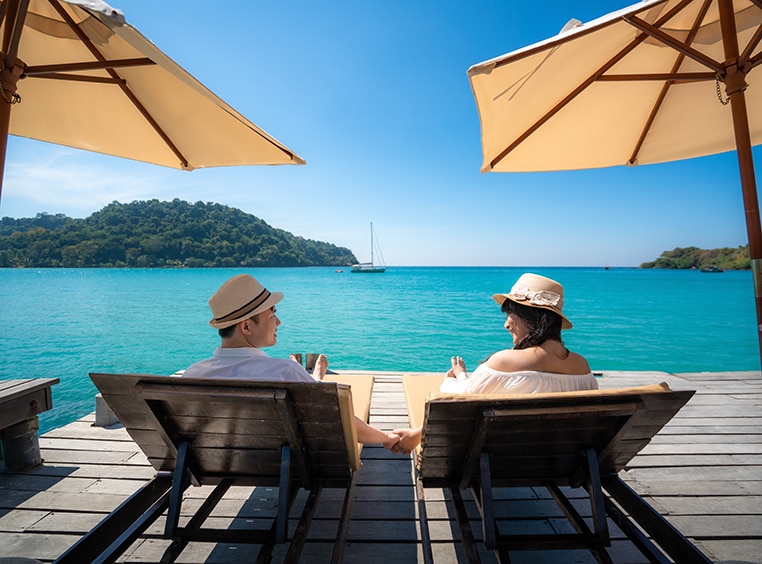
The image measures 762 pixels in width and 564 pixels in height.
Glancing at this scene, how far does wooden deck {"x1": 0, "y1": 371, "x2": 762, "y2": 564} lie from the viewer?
6.23 feet

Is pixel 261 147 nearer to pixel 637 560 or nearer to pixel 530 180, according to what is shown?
pixel 637 560

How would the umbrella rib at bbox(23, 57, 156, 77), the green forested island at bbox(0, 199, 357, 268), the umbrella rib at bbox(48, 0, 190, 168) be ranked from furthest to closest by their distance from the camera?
the green forested island at bbox(0, 199, 357, 268) → the umbrella rib at bbox(48, 0, 190, 168) → the umbrella rib at bbox(23, 57, 156, 77)

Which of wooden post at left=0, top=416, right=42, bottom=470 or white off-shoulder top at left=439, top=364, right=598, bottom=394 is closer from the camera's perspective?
white off-shoulder top at left=439, top=364, right=598, bottom=394

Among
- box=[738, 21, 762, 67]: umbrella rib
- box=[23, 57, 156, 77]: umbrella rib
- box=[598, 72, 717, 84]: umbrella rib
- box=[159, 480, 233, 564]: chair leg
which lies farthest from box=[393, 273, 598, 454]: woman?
box=[23, 57, 156, 77]: umbrella rib

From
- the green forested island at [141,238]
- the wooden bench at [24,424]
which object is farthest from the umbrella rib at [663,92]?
the green forested island at [141,238]

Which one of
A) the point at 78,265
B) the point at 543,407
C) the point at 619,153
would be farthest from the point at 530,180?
the point at 78,265

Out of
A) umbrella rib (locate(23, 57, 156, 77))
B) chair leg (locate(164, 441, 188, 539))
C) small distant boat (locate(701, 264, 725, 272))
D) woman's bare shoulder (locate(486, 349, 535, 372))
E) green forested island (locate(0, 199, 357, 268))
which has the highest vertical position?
green forested island (locate(0, 199, 357, 268))

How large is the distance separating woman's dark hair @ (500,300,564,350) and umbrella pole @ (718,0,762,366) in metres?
1.25

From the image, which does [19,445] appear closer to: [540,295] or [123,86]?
[123,86]

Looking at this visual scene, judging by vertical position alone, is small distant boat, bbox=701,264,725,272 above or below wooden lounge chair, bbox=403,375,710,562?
below

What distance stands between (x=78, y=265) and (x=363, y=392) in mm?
96424

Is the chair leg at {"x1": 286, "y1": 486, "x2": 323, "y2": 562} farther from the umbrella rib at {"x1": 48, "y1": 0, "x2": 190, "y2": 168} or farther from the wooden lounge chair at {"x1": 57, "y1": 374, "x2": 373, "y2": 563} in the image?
the umbrella rib at {"x1": 48, "y1": 0, "x2": 190, "y2": 168}

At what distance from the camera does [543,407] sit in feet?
4.79

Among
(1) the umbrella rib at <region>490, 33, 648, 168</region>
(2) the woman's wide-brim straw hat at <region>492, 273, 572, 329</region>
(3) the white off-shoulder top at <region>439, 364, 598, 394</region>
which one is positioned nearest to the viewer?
(3) the white off-shoulder top at <region>439, 364, 598, 394</region>
